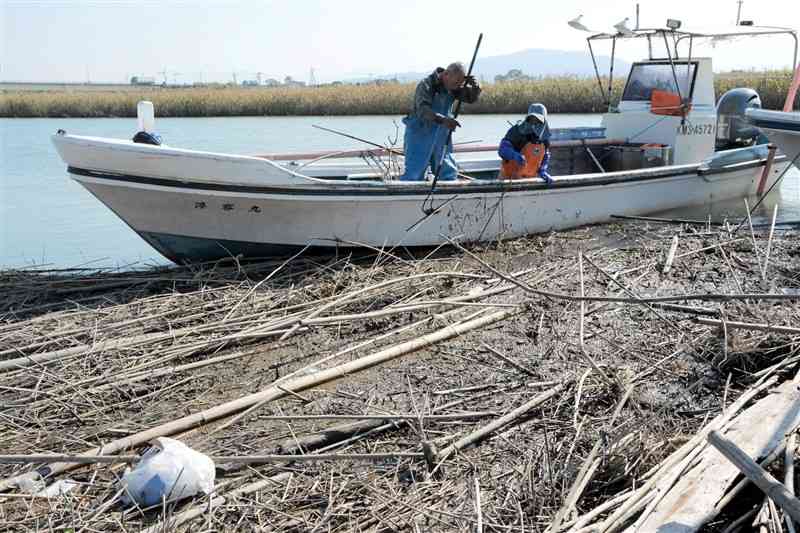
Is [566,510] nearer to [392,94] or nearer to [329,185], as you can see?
[329,185]

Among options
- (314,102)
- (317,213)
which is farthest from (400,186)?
(314,102)

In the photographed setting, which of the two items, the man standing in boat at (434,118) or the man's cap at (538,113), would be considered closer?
the man standing in boat at (434,118)

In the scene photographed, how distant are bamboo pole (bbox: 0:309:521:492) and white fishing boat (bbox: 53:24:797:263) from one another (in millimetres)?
2322

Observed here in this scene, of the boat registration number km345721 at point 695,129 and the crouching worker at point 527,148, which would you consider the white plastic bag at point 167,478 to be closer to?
the crouching worker at point 527,148

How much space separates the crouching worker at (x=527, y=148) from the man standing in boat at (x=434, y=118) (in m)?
0.82

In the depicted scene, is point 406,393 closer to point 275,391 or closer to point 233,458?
point 275,391

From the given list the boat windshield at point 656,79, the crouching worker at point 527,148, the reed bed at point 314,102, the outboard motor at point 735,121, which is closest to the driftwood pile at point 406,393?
the crouching worker at point 527,148

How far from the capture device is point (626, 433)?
427 cm

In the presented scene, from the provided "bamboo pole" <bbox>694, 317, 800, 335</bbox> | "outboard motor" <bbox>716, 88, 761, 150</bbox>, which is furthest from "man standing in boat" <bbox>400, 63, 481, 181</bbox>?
"outboard motor" <bbox>716, 88, 761, 150</bbox>

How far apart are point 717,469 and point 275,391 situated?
2.60 meters

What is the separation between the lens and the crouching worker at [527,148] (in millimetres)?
9180

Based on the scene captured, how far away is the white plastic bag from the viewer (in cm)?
374

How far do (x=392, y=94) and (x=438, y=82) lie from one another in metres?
26.3

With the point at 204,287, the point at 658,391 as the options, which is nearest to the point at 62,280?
the point at 204,287
